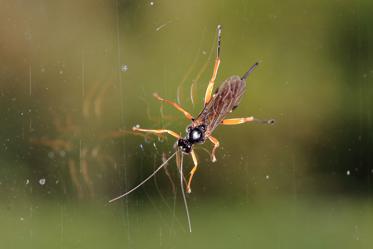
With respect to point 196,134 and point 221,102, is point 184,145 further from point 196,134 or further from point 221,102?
point 221,102

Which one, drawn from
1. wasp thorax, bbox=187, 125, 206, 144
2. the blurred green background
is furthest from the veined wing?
the blurred green background

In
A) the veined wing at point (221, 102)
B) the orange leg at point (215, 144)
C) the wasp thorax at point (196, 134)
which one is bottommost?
the orange leg at point (215, 144)

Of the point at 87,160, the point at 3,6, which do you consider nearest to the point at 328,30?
the point at 87,160

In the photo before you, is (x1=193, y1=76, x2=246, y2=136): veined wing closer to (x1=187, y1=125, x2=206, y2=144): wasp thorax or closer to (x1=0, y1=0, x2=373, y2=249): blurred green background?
(x1=187, y1=125, x2=206, y2=144): wasp thorax

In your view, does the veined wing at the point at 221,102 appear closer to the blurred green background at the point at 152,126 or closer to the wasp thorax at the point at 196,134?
the wasp thorax at the point at 196,134

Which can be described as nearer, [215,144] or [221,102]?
[221,102]

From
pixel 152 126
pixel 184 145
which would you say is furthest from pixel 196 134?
pixel 152 126

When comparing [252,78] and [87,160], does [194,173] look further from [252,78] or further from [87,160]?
[252,78]

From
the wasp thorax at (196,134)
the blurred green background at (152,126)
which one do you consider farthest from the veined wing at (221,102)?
the blurred green background at (152,126)

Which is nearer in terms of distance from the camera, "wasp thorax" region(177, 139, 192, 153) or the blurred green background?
"wasp thorax" region(177, 139, 192, 153)
